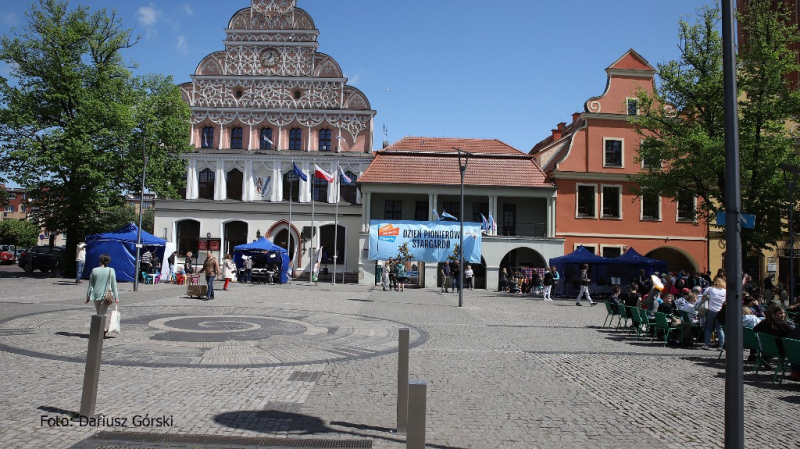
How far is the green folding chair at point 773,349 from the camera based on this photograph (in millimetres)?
9578

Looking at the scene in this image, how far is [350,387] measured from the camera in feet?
26.1

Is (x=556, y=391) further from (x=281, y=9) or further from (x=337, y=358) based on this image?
(x=281, y=9)

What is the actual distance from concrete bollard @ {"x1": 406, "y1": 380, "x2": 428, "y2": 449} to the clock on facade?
143 feet

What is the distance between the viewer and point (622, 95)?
134ft

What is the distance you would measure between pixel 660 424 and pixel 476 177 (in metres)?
35.1

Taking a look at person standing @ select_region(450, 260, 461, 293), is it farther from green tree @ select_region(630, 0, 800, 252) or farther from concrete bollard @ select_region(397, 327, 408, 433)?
concrete bollard @ select_region(397, 327, 408, 433)

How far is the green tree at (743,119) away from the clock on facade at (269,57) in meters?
Answer: 27.3

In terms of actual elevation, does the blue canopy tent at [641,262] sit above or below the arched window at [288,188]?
below

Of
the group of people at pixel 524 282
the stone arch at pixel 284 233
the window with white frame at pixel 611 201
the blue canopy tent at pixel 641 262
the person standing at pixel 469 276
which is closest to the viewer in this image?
the blue canopy tent at pixel 641 262

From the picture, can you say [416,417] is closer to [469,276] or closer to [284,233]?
[469,276]

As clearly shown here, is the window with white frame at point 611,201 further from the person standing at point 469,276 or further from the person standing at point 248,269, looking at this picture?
the person standing at point 248,269

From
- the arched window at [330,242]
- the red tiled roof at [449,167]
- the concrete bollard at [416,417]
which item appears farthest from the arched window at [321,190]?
the concrete bollard at [416,417]

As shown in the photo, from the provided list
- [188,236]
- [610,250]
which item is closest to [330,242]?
[188,236]

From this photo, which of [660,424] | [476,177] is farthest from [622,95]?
[660,424]
